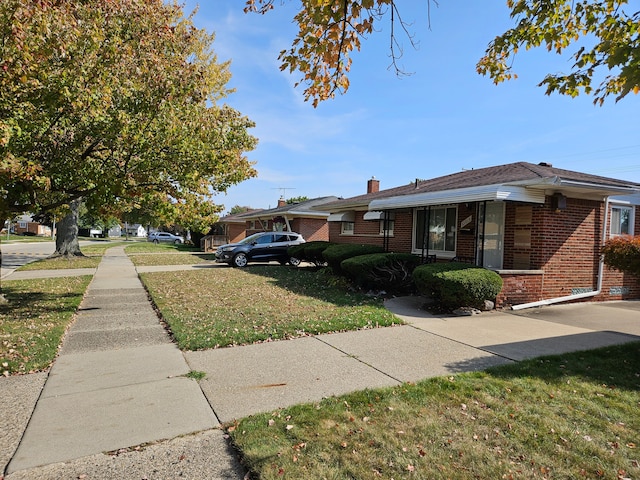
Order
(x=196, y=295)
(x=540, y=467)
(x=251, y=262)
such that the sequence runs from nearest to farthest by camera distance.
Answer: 1. (x=540, y=467)
2. (x=196, y=295)
3. (x=251, y=262)

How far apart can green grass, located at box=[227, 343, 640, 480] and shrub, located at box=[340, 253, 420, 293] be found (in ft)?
19.9

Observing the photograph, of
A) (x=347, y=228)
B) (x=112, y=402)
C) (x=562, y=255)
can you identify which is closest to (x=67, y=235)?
(x=347, y=228)

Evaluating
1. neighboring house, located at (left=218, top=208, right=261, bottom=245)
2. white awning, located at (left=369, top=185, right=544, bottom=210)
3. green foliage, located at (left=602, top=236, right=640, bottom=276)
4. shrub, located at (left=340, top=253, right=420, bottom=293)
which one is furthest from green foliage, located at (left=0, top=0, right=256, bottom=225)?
neighboring house, located at (left=218, top=208, right=261, bottom=245)

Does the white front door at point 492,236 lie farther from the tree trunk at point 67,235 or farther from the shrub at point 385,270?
the tree trunk at point 67,235

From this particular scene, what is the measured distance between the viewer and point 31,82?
19.3 feet

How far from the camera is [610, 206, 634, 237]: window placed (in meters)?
11.3

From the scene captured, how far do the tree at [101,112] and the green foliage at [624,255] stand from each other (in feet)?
25.5

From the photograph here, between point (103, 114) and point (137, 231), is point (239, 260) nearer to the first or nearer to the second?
point (103, 114)

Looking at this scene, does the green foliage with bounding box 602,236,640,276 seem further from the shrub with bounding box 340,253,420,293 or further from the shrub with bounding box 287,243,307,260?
the shrub with bounding box 287,243,307,260

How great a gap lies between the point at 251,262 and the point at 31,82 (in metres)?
14.8

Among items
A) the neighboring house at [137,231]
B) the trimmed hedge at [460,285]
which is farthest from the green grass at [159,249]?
the neighboring house at [137,231]

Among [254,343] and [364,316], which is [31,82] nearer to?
[254,343]

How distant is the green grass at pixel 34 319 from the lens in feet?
17.6

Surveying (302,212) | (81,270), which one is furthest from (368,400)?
(302,212)
